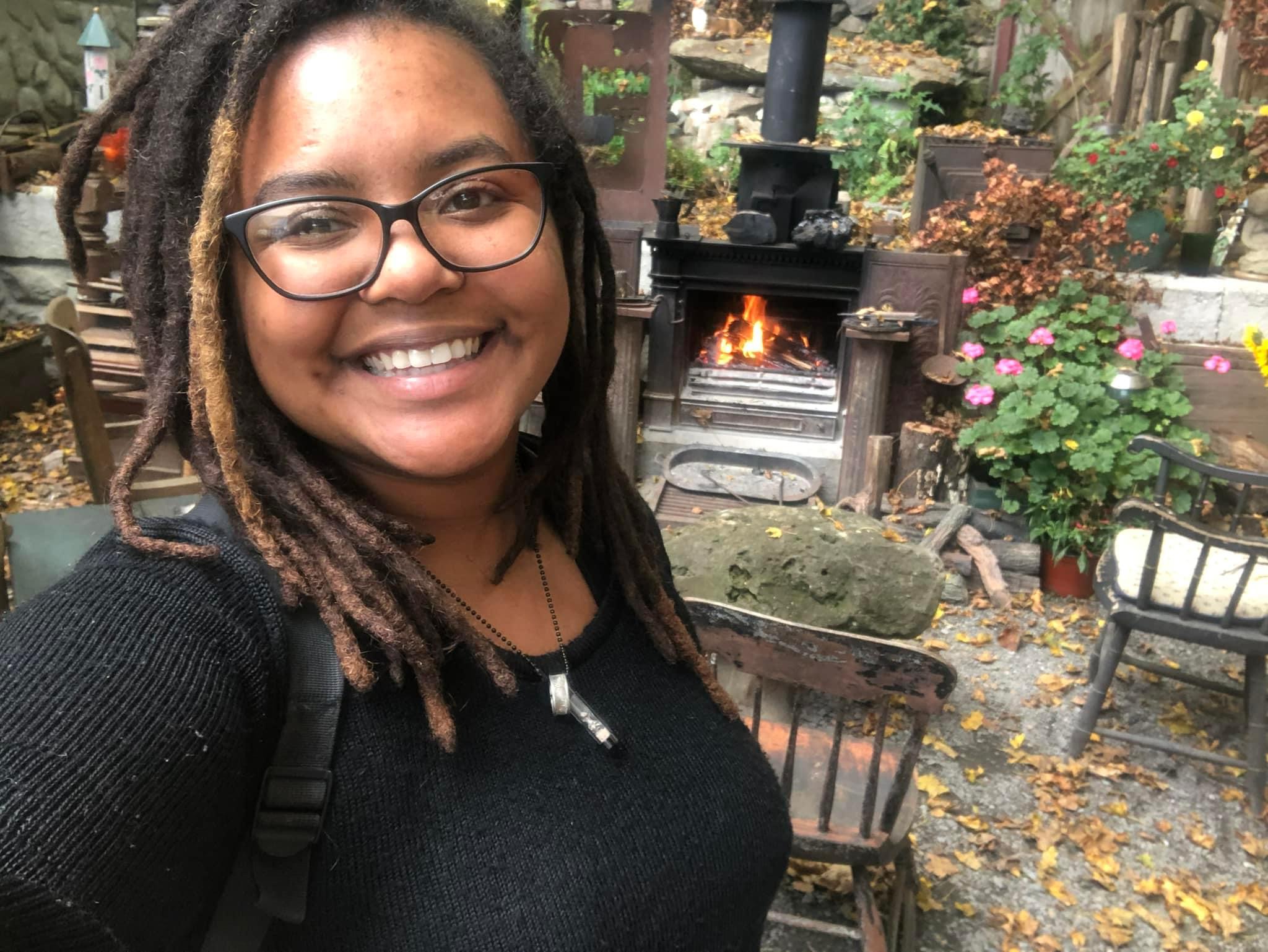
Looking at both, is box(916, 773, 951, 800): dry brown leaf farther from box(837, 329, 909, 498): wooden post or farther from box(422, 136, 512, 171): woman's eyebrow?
box(422, 136, 512, 171): woman's eyebrow

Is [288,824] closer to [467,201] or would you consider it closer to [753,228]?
[467,201]

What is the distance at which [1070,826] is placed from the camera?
10.5 ft

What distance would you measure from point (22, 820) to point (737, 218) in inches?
191

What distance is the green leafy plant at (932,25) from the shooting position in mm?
8156

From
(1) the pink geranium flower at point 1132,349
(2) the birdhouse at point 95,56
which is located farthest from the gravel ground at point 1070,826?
(2) the birdhouse at point 95,56

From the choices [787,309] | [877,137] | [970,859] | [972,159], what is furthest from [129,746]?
[877,137]

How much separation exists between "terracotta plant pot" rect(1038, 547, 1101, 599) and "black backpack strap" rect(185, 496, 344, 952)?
444 centimetres

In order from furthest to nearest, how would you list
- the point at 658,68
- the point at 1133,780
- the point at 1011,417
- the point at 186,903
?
the point at 658,68
the point at 1011,417
the point at 1133,780
the point at 186,903

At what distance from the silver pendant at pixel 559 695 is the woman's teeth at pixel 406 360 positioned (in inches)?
15.7

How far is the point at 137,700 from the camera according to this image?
28.4 inches

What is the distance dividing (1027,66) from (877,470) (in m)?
4.63

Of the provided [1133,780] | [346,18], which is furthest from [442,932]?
[1133,780]

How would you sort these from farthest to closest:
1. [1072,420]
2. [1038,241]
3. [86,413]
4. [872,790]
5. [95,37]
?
[95,37] → [1038,241] → [1072,420] → [86,413] → [872,790]

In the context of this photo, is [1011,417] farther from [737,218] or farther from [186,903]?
[186,903]
